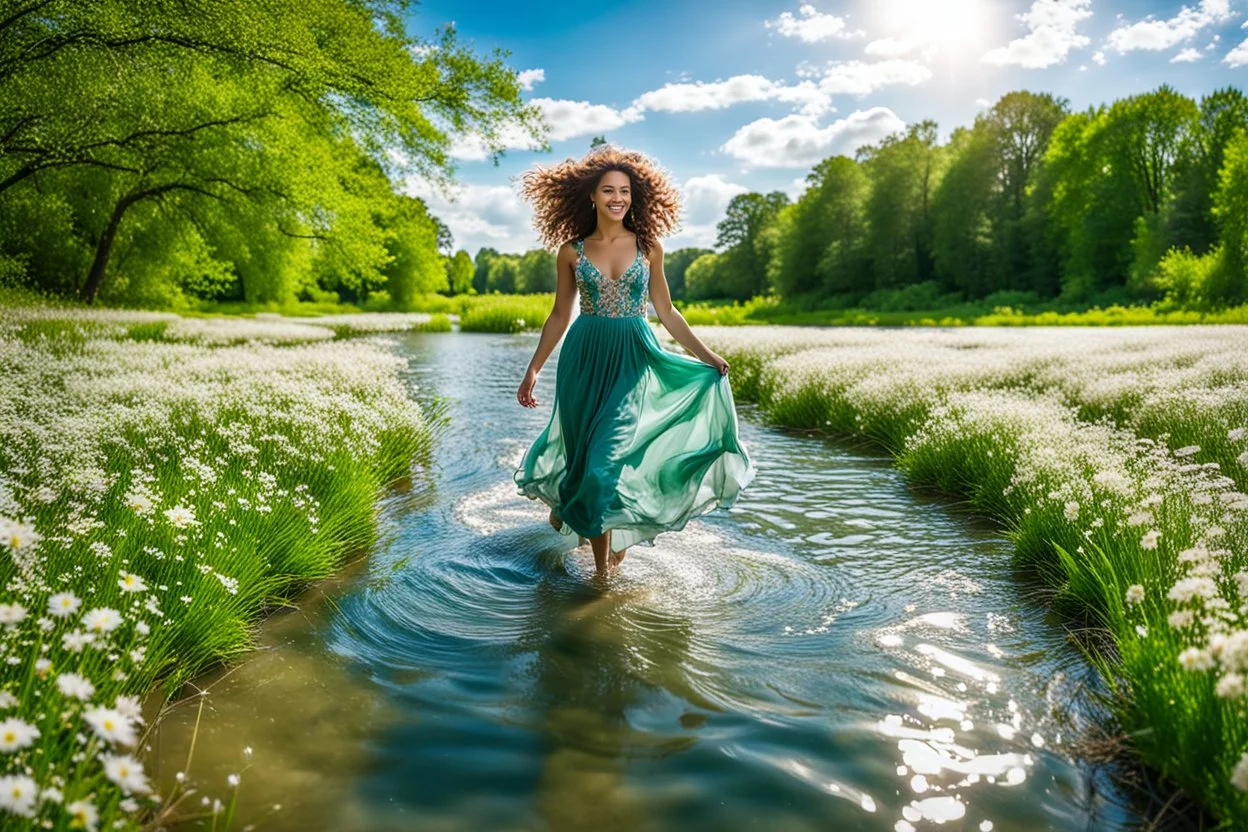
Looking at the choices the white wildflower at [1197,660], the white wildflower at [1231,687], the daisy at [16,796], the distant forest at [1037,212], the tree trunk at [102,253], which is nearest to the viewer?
the daisy at [16,796]

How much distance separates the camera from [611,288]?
19.6ft

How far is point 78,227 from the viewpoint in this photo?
30125 millimetres

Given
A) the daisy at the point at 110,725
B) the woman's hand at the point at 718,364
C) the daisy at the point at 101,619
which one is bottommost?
the daisy at the point at 110,725

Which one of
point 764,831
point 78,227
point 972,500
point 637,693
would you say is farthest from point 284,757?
point 78,227

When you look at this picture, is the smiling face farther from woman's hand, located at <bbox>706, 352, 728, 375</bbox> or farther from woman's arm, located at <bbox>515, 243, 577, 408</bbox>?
woman's hand, located at <bbox>706, 352, 728, 375</bbox>

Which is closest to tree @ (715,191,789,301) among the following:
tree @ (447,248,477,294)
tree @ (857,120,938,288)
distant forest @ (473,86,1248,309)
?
distant forest @ (473,86,1248,309)

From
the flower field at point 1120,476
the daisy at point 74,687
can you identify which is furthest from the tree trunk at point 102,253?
the daisy at point 74,687

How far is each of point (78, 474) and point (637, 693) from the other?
3772mm

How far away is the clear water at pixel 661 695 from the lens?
128 inches

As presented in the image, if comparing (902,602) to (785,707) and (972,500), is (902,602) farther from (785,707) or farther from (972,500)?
(972,500)

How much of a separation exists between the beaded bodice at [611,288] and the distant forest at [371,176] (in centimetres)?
1044

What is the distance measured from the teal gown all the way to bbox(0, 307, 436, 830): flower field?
1934 mm

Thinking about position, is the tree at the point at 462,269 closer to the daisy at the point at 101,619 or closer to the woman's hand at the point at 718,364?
the woman's hand at the point at 718,364

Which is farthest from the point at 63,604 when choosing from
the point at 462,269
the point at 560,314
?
the point at 462,269
